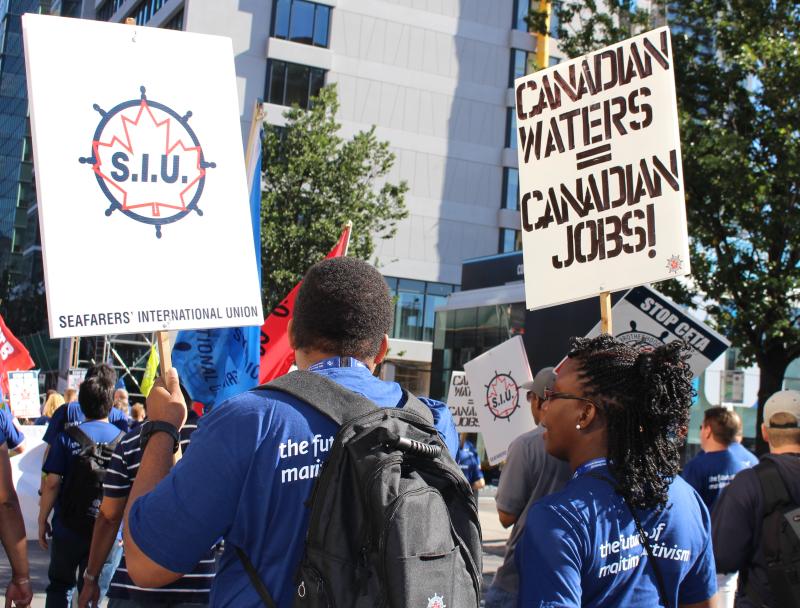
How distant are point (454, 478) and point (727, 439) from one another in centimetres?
509

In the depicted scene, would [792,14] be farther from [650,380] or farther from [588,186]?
[650,380]

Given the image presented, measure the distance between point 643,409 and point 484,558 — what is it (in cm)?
1032

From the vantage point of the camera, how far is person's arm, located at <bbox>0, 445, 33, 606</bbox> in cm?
354

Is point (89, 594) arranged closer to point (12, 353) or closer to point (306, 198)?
point (12, 353)

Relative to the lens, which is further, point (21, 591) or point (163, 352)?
point (21, 591)

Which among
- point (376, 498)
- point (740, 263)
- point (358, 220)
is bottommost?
point (376, 498)

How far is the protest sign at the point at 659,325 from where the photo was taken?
17.5 feet

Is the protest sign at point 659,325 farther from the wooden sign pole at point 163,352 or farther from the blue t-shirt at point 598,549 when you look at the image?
the wooden sign pole at point 163,352

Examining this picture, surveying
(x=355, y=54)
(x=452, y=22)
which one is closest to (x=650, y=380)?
(x=355, y=54)

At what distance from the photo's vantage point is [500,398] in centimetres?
983

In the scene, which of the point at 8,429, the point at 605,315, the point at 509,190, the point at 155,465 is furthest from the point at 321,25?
the point at 155,465

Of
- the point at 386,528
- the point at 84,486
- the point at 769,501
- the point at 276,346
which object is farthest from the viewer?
the point at 276,346

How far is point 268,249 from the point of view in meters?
25.2

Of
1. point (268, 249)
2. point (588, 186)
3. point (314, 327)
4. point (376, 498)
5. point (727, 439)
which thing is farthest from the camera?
point (268, 249)
